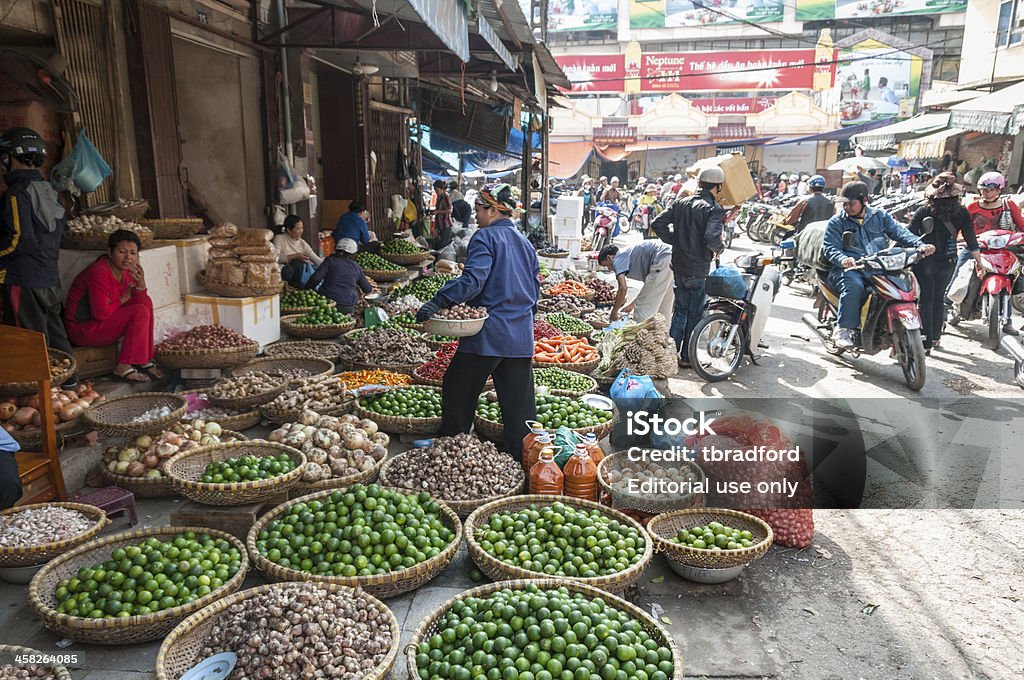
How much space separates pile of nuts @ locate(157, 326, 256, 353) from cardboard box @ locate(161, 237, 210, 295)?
1.55 ft

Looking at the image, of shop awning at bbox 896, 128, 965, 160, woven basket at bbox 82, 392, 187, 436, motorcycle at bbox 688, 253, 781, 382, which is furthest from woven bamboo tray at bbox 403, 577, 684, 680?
shop awning at bbox 896, 128, 965, 160

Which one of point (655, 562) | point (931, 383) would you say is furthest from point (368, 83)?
point (655, 562)

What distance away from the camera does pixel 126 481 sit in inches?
153

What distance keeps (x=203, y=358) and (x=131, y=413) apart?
32.4 inches

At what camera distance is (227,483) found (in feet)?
11.3

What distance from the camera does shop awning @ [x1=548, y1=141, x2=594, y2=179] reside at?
111 feet

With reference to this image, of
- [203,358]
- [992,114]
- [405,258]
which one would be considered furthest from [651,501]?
[992,114]

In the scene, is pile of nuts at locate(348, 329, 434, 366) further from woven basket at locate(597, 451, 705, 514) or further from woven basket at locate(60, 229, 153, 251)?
woven basket at locate(597, 451, 705, 514)

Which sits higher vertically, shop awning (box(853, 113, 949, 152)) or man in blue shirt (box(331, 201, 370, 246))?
shop awning (box(853, 113, 949, 152))

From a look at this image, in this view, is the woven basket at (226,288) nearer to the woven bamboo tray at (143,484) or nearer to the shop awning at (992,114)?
the woven bamboo tray at (143,484)

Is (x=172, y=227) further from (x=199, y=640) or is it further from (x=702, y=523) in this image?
(x=702, y=523)

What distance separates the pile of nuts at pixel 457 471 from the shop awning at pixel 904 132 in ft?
47.7

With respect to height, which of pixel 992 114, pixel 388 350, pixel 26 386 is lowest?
pixel 388 350

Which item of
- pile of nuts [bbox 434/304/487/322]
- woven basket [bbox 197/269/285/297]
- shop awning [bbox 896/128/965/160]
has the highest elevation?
shop awning [bbox 896/128/965/160]
